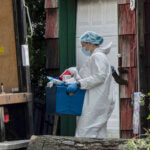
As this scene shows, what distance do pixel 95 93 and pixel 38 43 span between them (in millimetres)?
3853

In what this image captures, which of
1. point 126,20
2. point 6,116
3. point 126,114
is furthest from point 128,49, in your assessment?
point 6,116

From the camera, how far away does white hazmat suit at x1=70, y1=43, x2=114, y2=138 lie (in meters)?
6.83

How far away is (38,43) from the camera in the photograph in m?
10.6

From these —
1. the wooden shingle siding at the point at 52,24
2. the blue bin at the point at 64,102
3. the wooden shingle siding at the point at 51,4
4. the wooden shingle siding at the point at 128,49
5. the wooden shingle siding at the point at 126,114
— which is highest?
the wooden shingle siding at the point at 51,4

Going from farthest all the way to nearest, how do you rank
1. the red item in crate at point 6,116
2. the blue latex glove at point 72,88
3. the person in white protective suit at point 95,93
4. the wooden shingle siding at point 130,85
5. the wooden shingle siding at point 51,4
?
1. the wooden shingle siding at point 51,4
2. the wooden shingle siding at point 130,85
3. the person in white protective suit at point 95,93
4. the blue latex glove at point 72,88
5. the red item in crate at point 6,116

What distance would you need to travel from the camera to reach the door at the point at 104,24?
343 inches

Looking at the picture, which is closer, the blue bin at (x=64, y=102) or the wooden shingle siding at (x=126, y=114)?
the blue bin at (x=64, y=102)

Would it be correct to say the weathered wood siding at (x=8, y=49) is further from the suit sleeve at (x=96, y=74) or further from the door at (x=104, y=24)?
the door at (x=104, y=24)

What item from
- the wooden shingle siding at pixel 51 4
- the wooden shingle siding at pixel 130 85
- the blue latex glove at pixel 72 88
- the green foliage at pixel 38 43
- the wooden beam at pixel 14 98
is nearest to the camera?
the wooden beam at pixel 14 98

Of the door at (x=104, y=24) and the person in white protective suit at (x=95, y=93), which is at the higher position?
the door at (x=104, y=24)

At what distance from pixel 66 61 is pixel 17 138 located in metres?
2.53

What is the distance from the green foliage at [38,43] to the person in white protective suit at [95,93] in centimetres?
346

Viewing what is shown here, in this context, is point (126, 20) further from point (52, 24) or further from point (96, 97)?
point (96, 97)

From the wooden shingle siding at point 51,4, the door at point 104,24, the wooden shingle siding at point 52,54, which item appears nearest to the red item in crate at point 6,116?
the door at point 104,24
